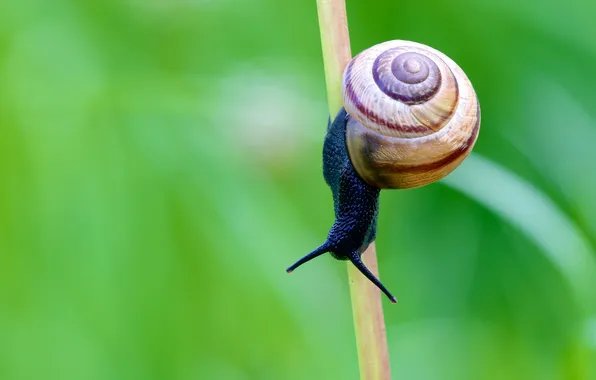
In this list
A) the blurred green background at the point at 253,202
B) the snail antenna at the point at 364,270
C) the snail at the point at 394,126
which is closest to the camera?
the snail antenna at the point at 364,270

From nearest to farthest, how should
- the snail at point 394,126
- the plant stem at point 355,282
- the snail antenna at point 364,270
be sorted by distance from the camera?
the plant stem at point 355,282, the snail antenna at point 364,270, the snail at point 394,126

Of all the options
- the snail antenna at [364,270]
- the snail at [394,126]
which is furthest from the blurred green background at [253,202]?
the snail antenna at [364,270]

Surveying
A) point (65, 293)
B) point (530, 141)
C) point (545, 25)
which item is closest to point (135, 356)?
point (65, 293)

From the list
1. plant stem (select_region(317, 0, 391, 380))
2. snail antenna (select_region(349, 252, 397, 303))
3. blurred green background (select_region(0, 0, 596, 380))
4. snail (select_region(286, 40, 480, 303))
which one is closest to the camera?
plant stem (select_region(317, 0, 391, 380))

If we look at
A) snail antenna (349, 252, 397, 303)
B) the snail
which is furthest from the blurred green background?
snail antenna (349, 252, 397, 303)

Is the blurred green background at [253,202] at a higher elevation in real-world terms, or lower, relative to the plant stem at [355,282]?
lower

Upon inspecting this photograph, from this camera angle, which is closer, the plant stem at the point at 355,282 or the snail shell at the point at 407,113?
the plant stem at the point at 355,282

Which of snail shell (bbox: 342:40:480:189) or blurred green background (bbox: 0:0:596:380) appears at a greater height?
snail shell (bbox: 342:40:480:189)

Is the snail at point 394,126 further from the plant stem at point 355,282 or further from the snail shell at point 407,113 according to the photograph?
the plant stem at point 355,282

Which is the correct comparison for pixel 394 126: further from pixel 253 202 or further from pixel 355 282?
pixel 253 202

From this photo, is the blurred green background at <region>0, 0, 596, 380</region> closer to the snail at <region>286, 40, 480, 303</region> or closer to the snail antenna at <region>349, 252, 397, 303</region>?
the snail at <region>286, 40, 480, 303</region>
